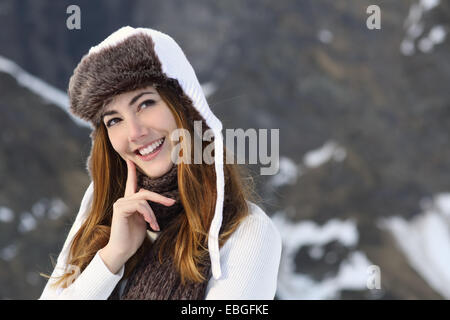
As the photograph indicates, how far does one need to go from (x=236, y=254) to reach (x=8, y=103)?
3743mm

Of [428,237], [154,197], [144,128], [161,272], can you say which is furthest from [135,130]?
[428,237]

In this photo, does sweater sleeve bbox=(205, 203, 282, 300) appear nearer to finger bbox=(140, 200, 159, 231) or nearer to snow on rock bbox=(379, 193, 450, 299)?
finger bbox=(140, 200, 159, 231)

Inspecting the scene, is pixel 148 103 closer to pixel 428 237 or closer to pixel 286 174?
pixel 286 174

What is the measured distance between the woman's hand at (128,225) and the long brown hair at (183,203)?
0.19 feet

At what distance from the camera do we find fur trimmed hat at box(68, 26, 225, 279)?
3.16ft

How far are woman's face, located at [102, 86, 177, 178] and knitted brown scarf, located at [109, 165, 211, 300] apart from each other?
0.08ft

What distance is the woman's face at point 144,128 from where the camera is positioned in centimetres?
97

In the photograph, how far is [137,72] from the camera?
0.96 meters

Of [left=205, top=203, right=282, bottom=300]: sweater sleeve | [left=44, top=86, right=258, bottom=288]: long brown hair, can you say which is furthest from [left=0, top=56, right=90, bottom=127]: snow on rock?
[left=205, top=203, right=282, bottom=300]: sweater sleeve

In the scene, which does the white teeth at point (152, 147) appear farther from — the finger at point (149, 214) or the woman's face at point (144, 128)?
the finger at point (149, 214)

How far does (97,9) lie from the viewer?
14.0 feet

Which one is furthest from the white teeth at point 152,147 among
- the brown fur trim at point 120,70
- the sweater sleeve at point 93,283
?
the sweater sleeve at point 93,283
